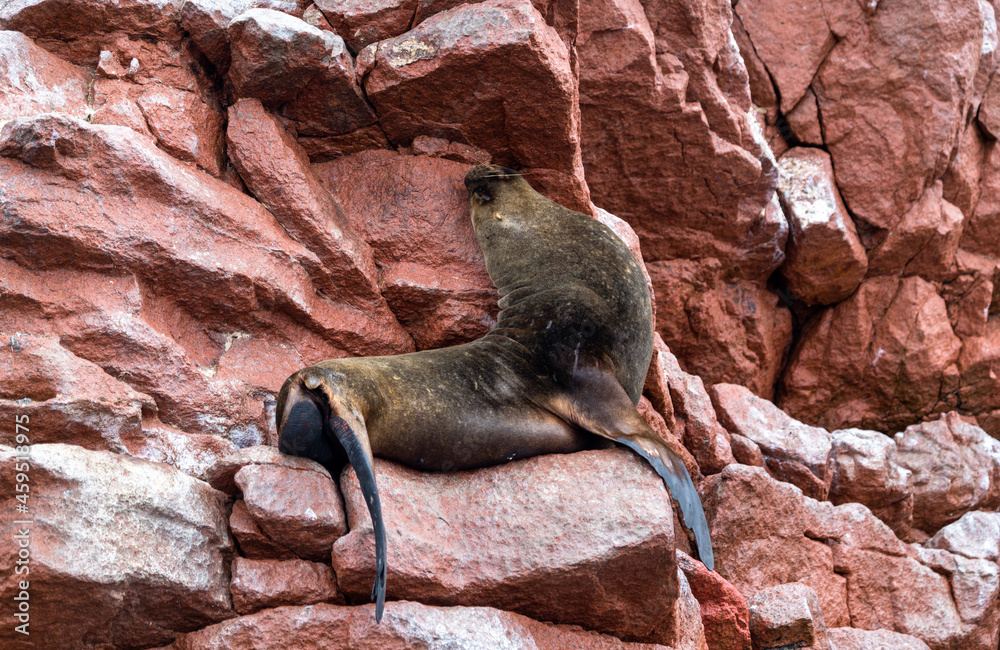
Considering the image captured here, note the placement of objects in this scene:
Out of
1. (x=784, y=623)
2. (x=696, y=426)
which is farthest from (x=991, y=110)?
(x=784, y=623)

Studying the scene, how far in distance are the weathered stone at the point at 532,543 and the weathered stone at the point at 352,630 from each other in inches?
3.4

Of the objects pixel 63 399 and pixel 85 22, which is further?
pixel 85 22

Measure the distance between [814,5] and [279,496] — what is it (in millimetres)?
6810

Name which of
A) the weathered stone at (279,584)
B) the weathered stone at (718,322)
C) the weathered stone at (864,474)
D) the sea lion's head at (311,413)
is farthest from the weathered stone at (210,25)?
the weathered stone at (864,474)

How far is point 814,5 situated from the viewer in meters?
7.76

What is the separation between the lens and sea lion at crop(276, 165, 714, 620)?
3.22m

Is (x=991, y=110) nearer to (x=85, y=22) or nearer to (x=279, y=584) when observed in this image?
(x=85, y=22)

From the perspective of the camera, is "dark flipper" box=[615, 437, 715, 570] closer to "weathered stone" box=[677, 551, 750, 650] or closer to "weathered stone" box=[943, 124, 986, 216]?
"weathered stone" box=[677, 551, 750, 650]

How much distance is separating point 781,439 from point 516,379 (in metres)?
2.84

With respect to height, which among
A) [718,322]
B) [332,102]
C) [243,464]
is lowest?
[243,464]

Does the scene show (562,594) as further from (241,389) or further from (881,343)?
(881,343)

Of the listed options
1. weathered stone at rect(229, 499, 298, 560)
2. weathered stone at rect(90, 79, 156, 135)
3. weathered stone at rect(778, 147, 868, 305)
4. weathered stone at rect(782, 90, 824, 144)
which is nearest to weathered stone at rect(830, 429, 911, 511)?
weathered stone at rect(778, 147, 868, 305)

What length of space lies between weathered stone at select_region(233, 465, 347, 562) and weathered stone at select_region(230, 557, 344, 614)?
6cm

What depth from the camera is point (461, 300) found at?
14.9 feet
